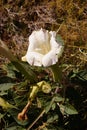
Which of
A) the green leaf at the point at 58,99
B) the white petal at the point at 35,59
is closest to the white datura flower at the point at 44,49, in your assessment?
the white petal at the point at 35,59

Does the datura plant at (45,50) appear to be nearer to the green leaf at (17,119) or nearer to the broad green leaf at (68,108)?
the broad green leaf at (68,108)

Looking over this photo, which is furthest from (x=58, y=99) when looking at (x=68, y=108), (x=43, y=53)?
(x=43, y=53)

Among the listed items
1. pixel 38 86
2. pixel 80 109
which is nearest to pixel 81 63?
pixel 80 109

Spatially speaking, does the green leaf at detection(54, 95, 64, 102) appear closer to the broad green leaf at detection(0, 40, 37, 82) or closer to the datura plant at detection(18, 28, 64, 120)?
the datura plant at detection(18, 28, 64, 120)

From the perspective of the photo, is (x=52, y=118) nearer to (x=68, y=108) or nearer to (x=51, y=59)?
(x=68, y=108)

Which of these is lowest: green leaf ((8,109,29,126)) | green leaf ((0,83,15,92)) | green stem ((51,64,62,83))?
green leaf ((8,109,29,126))

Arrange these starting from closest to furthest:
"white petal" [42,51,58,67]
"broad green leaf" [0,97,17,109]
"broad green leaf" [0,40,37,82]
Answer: "white petal" [42,51,58,67] → "broad green leaf" [0,40,37,82] → "broad green leaf" [0,97,17,109]

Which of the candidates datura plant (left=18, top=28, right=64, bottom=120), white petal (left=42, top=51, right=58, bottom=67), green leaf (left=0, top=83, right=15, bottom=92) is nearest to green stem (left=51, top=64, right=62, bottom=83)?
datura plant (left=18, top=28, right=64, bottom=120)
